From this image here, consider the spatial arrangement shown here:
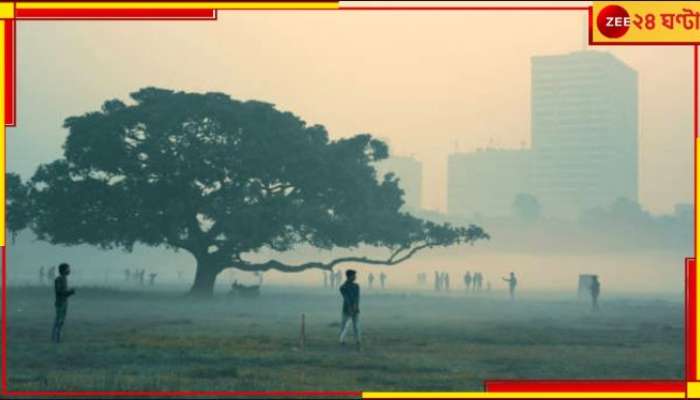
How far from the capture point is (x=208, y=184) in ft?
193

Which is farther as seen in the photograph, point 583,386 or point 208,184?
point 208,184

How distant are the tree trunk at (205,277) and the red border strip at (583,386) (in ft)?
135

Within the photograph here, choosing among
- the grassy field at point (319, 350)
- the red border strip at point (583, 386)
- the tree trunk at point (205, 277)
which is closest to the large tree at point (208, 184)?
the tree trunk at point (205, 277)

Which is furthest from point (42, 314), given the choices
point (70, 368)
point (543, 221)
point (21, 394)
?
point (543, 221)

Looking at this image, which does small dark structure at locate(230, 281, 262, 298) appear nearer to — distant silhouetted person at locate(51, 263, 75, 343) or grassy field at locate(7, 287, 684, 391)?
grassy field at locate(7, 287, 684, 391)

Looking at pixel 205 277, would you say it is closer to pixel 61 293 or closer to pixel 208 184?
pixel 208 184

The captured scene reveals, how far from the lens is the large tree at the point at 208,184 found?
58.0 metres

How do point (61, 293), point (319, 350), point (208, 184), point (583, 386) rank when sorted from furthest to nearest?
point (208, 184)
point (61, 293)
point (319, 350)
point (583, 386)

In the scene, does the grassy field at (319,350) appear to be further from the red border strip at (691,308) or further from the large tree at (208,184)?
the large tree at (208,184)

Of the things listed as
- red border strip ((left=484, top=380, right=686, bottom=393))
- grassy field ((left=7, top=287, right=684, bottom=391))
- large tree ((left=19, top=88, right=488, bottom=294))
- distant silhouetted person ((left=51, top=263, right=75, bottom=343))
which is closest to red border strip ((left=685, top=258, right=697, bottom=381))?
red border strip ((left=484, top=380, right=686, bottom=393))

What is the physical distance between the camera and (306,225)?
A: 5938 cm

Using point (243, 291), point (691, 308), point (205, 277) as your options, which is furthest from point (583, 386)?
point (205, 277)

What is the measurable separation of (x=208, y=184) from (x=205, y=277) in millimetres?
5712

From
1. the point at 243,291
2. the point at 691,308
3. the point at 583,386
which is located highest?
the point at 691,308
